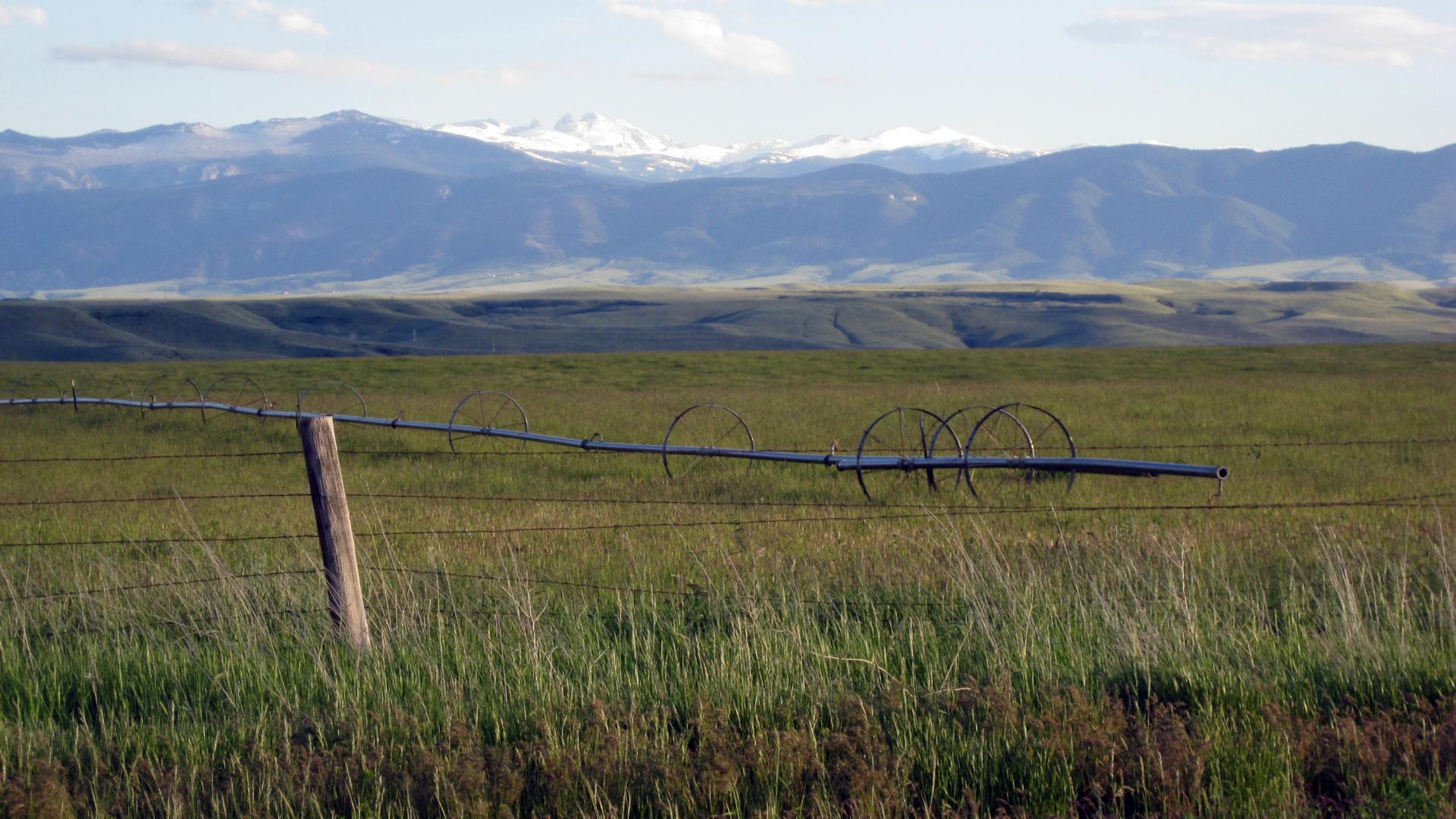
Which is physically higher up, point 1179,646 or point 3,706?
point 1179,646

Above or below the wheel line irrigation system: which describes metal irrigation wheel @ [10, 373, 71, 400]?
below

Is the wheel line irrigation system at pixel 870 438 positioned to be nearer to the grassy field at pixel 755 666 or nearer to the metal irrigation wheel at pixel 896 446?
the metal irrigation wheel at pixel 896 446

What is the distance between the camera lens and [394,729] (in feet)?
18.1

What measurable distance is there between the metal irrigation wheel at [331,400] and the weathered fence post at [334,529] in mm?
21544

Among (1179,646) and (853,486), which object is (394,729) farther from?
(853,486)

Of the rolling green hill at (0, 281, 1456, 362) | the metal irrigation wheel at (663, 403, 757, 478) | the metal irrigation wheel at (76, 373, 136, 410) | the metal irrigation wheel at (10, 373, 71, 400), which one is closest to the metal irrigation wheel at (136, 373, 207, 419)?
the metal irrigation wheel at (76, 373, 136, 410)

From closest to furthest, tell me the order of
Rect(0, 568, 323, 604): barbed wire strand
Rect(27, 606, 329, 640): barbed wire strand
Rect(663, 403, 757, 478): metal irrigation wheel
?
Rect(27, 606, 329, 640): barbed wire strand < Rect(0, 568, 323, 604): barbed wire strand < Rect(663, 403, 757, 478): metal irrigation wheel

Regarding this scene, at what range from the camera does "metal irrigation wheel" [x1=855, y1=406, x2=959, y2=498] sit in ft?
38.4

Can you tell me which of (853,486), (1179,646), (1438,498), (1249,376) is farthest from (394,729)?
(1249,376)

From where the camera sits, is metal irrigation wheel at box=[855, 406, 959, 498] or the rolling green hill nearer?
metal irrigation wheel at box=[855, 406, 959, 498]

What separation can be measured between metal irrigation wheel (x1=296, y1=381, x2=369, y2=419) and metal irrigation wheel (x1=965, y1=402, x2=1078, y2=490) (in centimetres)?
1462

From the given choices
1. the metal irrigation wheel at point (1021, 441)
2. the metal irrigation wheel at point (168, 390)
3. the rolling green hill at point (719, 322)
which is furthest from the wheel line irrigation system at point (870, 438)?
the rolling green hill at point (719, 322)

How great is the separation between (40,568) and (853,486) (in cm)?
833

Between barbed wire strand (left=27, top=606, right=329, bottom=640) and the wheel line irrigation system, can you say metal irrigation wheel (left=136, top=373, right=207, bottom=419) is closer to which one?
the wheel line irrigation system
